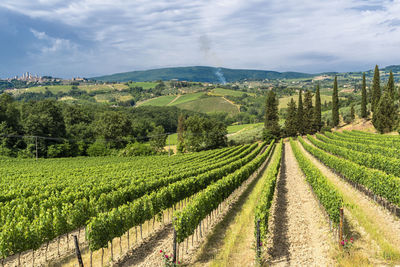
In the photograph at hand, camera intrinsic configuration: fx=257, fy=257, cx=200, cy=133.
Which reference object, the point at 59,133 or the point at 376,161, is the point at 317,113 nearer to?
the point at 376,161

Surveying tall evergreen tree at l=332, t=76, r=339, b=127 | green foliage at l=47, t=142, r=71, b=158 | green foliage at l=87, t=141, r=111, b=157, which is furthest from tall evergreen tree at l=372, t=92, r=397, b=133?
green foliage at l=47, t=142, r=71, b=158

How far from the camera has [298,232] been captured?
590 inches

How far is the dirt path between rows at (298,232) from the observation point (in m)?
12.0

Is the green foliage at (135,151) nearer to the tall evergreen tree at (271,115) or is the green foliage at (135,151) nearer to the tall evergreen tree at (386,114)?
the tall evergreen tree at (271,115)

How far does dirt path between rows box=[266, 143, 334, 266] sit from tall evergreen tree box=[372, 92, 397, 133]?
143 feet

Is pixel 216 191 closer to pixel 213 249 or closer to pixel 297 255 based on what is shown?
pixel 213 249

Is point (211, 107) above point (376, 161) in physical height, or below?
above

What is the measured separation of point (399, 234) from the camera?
13.5m

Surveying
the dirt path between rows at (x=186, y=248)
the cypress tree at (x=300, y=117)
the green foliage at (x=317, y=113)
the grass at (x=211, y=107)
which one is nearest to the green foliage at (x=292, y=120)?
the cypress tree at (x=300, y=117)

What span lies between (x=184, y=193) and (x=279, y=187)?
10885 mm

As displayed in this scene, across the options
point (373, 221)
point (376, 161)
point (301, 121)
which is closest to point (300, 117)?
point (301, 121)

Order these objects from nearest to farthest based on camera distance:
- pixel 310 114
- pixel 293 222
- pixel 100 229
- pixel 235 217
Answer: pixel 100 229 → pixel 293 222 → pixel 235 217 → pixel 310 114

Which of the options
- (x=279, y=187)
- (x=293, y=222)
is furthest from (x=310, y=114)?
(x=293, y=222)

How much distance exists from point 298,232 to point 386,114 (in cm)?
5316
